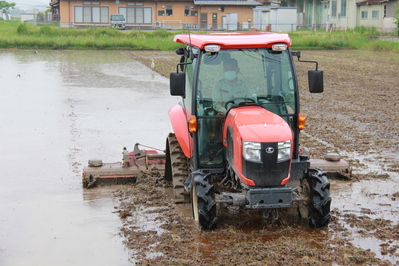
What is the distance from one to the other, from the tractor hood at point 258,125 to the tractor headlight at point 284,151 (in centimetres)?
5

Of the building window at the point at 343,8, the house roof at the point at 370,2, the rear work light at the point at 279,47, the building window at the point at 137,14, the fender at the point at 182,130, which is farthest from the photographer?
the building window at the point at 137,14

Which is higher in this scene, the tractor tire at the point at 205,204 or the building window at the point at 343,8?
the building window at the point at 343,8

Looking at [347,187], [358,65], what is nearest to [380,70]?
[358,65]

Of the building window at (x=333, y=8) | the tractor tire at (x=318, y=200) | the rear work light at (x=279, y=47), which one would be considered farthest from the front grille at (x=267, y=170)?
the building window at (x=333, y=8)

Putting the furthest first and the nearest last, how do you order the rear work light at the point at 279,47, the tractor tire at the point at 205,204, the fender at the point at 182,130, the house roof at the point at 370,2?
the house roof at the point at 370,2 → the fender at the point at 182,130 → the rear work light at the point at 279,47 → the tractor tire at the point at 205,204

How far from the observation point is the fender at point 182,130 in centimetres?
719

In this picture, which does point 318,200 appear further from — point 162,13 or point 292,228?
point 162,13

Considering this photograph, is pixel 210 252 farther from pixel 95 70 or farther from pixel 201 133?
pixel 95 70

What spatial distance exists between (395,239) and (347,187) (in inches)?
85.5

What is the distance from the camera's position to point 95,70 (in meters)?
26.7

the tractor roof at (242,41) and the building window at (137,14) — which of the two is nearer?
the tractor roof at (242,41)

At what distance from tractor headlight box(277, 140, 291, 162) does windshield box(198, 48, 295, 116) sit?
81 centimetres

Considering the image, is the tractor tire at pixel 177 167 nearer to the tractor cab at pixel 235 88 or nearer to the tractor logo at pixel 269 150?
the tractor cab at pixel 235 88

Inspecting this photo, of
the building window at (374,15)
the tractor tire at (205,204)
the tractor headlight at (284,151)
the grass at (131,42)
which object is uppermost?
the building window at (374,15)
